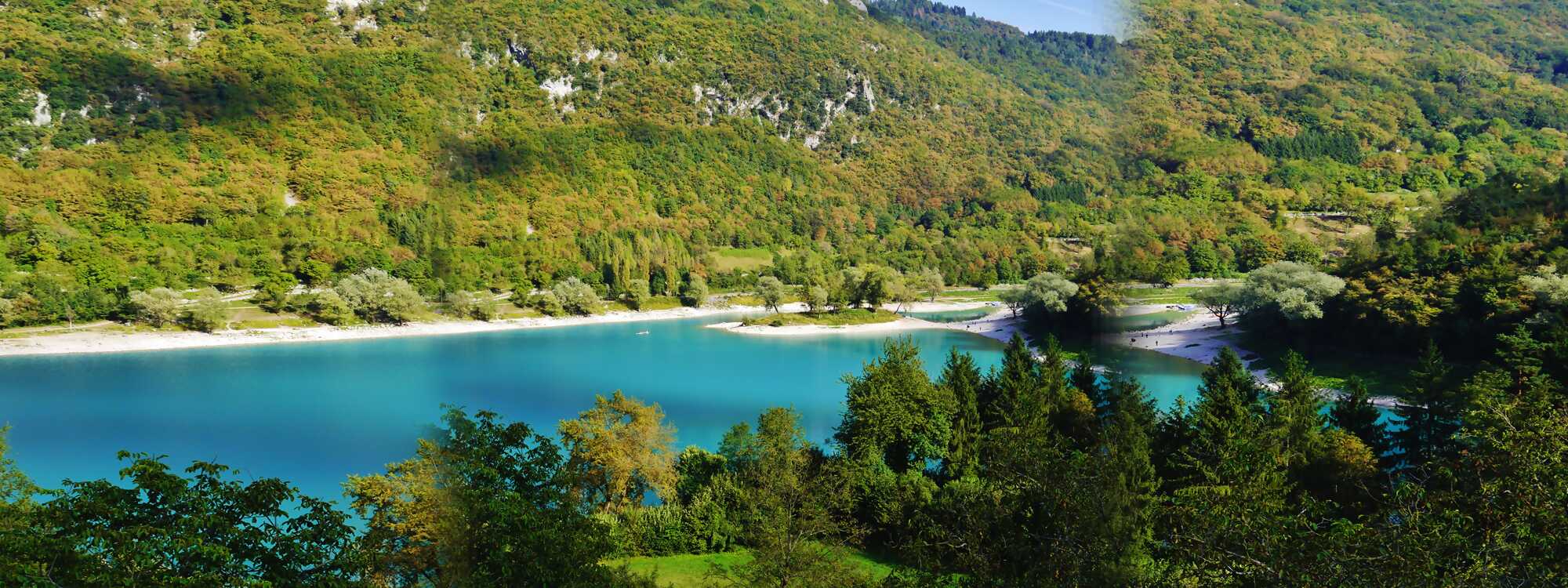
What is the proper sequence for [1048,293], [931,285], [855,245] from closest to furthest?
1. [1048,293]
2. [931,285]
3. [855,245]

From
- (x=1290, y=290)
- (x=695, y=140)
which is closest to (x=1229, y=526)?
(x=1290, y=290)

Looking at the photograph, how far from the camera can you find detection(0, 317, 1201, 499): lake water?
57.0ft

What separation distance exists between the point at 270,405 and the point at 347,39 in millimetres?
69848

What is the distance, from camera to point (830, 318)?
42500 mm

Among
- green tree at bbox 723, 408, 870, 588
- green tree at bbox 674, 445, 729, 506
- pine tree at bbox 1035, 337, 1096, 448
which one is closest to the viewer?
green tree at bbox 723, 408, 870, 588

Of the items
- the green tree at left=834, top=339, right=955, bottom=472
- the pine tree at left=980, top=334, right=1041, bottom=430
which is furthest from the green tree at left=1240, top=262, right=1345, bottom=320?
the green tree at left=834, top=339, right=955, bottom=472

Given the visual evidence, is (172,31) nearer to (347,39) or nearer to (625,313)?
(347,39)

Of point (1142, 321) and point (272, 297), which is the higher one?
point (272, 297)

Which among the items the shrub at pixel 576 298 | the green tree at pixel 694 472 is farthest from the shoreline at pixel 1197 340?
the shrub at pixel 576 298

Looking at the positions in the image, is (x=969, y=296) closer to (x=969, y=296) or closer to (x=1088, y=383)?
(x=969, y=296)

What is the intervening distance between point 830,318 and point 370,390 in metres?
22.6

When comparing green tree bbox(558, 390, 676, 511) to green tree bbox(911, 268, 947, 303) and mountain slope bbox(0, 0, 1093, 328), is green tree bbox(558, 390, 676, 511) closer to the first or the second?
mountain slope bbox(0, 0, 1093, 328)

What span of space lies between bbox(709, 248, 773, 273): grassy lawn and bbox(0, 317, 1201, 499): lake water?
24.2m

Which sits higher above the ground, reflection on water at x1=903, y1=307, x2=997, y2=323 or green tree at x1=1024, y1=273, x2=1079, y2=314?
green tree at x1=1024, y1=273, x2=1079, y2=314
